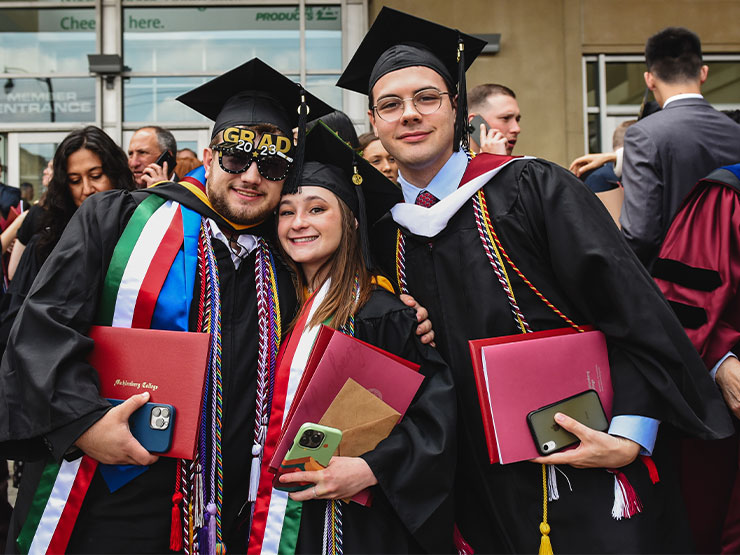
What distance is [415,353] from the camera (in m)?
2.29

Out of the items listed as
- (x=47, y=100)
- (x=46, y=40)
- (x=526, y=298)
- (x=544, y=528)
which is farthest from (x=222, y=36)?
(x=544, y=528)

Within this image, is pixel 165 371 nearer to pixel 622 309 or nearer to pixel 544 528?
pixel 544 528

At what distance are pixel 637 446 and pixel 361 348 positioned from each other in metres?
0.95

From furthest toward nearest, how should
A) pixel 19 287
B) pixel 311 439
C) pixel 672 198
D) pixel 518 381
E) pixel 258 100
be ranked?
1. pixel 19 287
2. pixel 672 198
3. pixel 258 100
4. pixel 518 381
5. pixel 311 439

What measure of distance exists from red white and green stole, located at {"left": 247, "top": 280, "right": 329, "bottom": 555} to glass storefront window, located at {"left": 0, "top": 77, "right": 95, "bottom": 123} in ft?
26.2

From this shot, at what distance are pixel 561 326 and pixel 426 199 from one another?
70cm

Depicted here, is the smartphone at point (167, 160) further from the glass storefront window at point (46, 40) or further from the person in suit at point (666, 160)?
the glass storefront window at point (46, 40)

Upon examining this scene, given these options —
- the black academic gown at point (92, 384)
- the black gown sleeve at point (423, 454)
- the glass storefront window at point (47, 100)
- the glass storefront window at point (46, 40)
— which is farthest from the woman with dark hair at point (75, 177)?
the glass storefront window at point (46, 40)

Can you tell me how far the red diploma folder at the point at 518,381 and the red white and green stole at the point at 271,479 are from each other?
2.09 ft

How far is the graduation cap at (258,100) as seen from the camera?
262 cm

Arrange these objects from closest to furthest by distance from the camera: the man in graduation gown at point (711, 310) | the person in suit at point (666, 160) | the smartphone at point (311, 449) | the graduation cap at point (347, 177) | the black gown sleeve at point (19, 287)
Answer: the smartphone at point (311, 449)
the man in graduation gown at point (711, 310)
the graduation cap at point (347, 177)
the person in suit at point (666, 160)
the black gown sleeve at point (19, 287)

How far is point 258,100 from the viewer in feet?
8.79

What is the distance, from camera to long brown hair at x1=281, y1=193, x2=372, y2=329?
92.6 inches

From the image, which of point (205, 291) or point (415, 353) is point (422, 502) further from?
point (205, 291)
